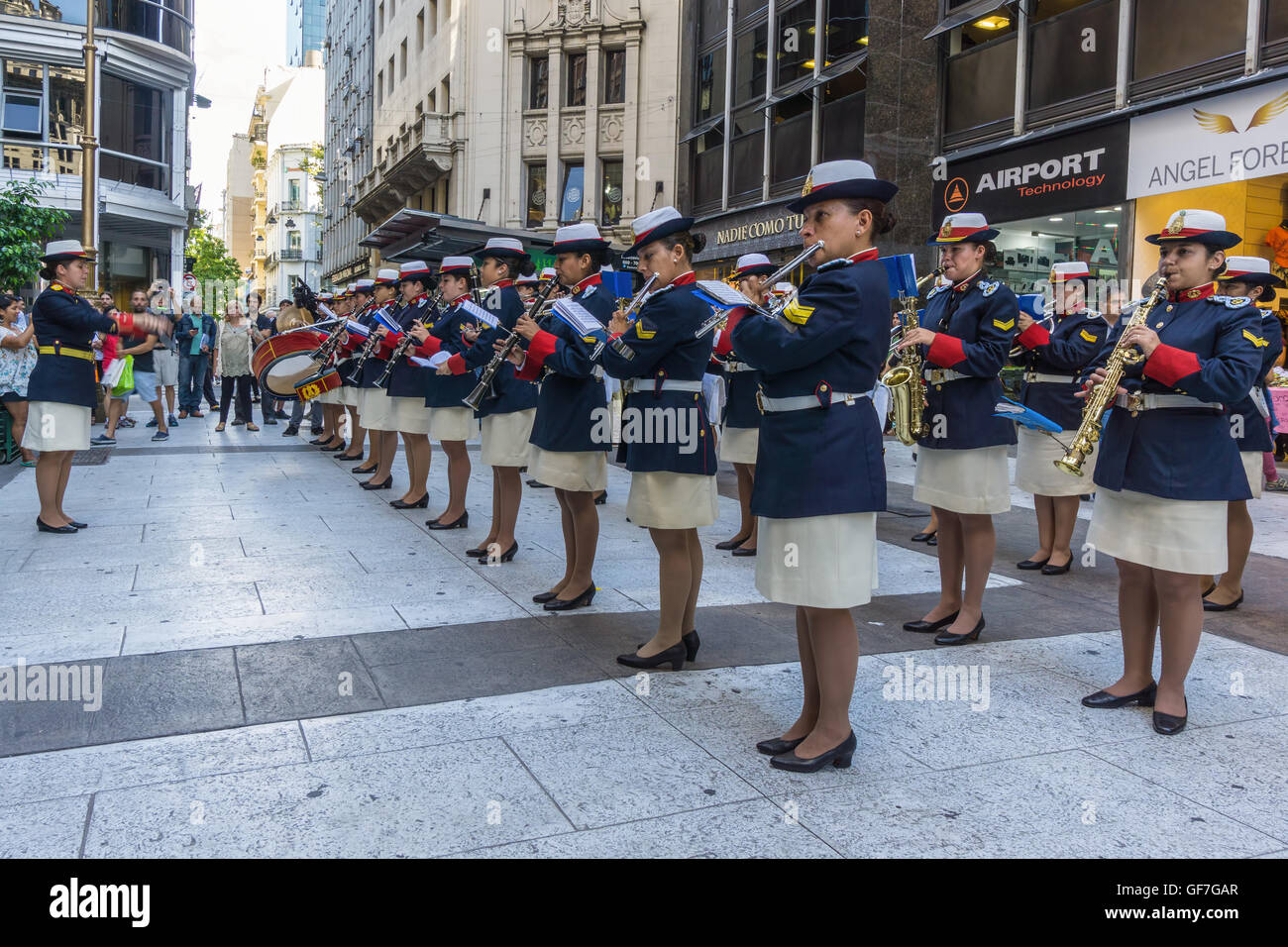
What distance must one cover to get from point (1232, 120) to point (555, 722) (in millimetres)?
11630

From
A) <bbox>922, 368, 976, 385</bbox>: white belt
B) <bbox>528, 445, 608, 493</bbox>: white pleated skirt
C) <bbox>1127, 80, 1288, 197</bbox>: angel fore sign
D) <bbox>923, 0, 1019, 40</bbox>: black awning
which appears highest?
<bbox>923, 0, 1019, 40</bbox>: black awning

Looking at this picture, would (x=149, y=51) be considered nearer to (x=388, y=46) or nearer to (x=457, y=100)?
(x=457, y=100)

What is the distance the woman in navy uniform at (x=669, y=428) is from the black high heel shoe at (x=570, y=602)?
1136mm

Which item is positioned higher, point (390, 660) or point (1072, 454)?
point (1072, 454)

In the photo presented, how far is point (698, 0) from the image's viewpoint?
2517cm

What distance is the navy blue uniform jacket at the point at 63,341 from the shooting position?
7.91 meters

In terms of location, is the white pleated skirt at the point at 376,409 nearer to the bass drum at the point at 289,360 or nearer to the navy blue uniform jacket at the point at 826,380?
the bass drum at the point at 289,360

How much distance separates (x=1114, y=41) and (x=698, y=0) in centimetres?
1361

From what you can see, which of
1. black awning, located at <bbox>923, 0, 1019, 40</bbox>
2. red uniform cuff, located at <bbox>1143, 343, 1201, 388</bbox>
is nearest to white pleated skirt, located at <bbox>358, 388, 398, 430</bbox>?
red uniform cuff, located at <bbox>1143, 343, 1201, 388</bbox>

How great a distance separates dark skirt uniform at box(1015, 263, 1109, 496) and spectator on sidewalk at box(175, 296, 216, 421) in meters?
14.6

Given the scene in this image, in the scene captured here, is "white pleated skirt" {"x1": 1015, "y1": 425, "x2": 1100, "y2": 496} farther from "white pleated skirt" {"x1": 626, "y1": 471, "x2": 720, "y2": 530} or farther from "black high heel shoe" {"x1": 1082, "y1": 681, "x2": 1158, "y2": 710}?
"white pleated skirt" {"x1": 626, "y1": 471, "x2": 720, "y2": 530}

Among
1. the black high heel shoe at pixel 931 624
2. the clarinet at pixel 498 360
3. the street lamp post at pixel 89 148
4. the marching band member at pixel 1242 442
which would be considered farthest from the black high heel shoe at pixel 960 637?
the street lamp post at pixel 89 148

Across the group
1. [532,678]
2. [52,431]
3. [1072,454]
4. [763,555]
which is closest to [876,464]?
[763,555]

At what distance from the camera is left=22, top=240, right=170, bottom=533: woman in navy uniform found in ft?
25.9
